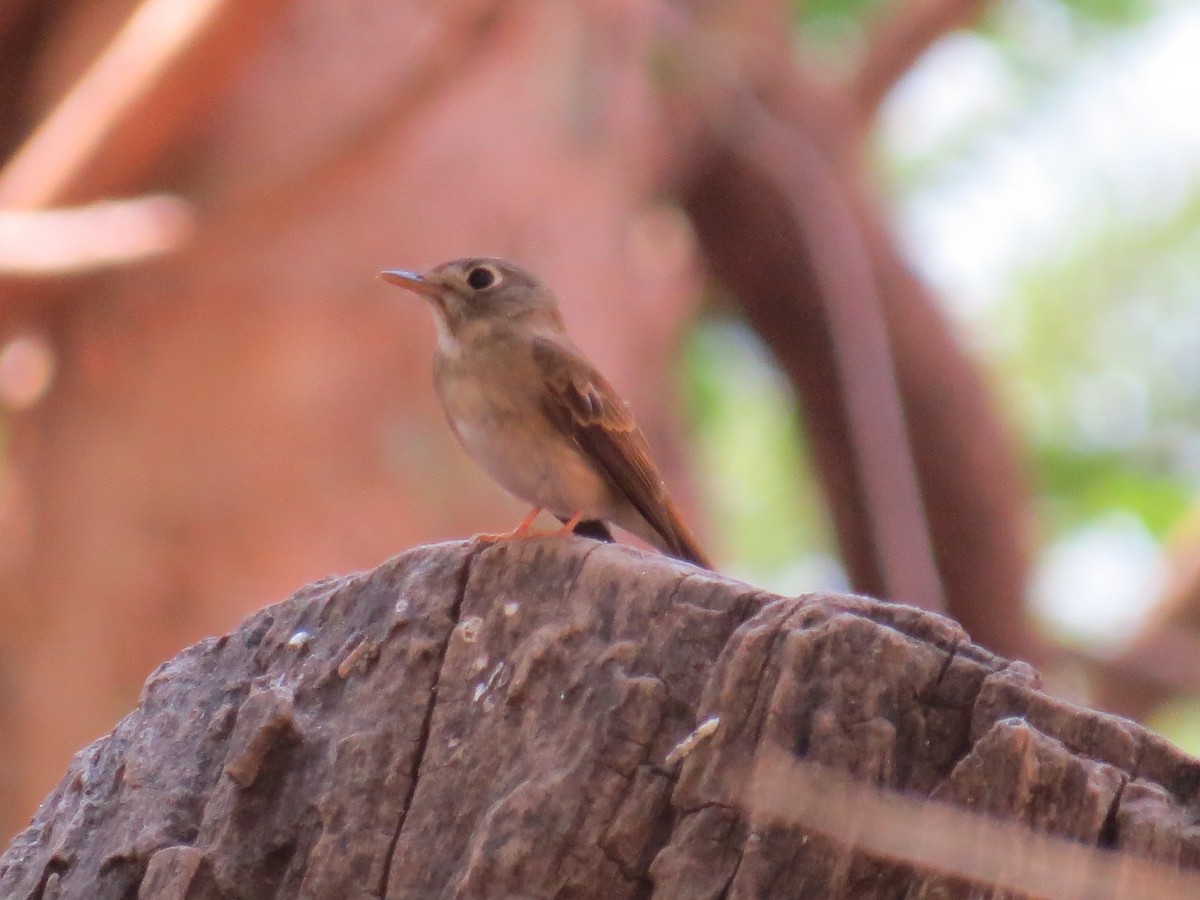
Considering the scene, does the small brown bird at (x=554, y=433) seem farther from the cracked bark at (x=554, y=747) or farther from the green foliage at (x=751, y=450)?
the green foliage at (x=751, y=450)

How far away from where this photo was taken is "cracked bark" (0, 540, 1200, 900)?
2.47 m

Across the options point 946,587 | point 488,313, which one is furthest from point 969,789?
point 946,587

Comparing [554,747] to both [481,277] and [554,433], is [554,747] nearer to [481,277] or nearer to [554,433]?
[554,433]

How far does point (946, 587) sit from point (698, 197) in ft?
9.38

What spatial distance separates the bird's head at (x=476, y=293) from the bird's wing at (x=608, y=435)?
334 mm

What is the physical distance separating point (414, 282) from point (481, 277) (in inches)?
9.0

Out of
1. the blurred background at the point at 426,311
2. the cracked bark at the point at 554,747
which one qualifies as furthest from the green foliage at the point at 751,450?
the cracked bark at the point at 554,747

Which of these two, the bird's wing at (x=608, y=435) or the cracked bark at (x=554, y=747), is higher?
the bird's wing at (x=608, y=435)

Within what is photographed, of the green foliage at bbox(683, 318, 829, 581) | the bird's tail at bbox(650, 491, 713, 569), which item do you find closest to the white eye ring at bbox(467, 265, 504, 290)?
the bird's tail at bbox(650, 491, 713, 569)

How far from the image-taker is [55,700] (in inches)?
264

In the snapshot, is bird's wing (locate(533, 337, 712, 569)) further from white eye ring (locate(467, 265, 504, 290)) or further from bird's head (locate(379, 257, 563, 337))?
white eye ring (locate(467, 265, 504, 290))

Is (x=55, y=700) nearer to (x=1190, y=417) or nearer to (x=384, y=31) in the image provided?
(x=384, y=31)

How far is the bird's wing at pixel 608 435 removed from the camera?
14.9 feet

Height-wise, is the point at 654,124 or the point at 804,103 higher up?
the point at 804,103
